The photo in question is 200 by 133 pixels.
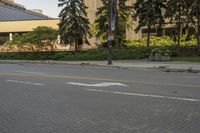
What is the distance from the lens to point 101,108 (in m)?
11.1

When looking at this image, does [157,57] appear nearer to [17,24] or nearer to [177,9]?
[177,9]

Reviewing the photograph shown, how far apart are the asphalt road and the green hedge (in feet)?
75.8

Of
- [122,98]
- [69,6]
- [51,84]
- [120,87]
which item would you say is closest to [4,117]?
[122,98]

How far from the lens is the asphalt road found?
894 centimetres

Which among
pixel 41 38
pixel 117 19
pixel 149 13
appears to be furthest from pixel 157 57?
pixel 41 38

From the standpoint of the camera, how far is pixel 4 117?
33.9 ft

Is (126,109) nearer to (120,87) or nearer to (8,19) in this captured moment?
(120,87)

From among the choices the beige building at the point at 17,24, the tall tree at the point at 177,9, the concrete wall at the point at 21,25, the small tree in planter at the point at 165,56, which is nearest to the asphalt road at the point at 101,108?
the small tree in planter at the point at 165,56

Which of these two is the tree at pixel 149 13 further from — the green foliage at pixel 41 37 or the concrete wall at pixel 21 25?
the concrete wall at pixel 21 25

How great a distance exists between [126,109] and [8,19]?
78.3 meters

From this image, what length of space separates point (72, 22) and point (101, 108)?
35451 mm

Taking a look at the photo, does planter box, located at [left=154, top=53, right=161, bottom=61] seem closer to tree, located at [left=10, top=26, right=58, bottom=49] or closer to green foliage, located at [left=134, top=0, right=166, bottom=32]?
green foliage, located at [left=134, top=0, right=166, bottom=32]

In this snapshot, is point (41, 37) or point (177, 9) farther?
point (41, 37)

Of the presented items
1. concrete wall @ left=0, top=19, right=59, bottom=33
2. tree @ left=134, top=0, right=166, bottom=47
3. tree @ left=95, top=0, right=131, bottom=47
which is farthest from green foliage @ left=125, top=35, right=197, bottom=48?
concrete wall @ left=0, top=19, right=59, bottom=33
